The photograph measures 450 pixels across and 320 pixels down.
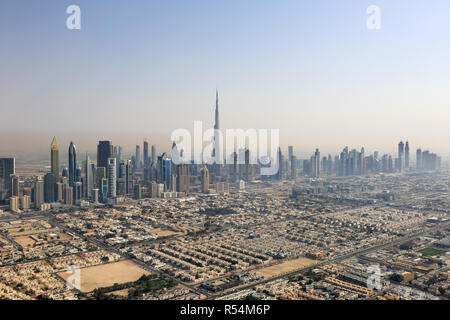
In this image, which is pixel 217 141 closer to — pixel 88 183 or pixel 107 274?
pixel 88 183

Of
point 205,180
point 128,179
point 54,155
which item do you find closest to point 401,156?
point 205,180

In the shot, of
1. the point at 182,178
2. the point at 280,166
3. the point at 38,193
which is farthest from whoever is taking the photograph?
the point at 280,166

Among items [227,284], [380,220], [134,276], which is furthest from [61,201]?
[380,220]

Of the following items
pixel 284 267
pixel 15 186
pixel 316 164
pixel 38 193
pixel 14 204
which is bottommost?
pixel 284 267

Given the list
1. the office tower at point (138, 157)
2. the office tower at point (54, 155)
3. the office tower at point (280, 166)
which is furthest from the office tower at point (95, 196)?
the office tower at point (280, 166)

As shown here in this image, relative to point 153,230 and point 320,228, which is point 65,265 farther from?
point 320,228
